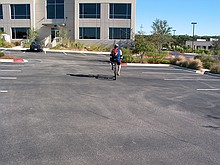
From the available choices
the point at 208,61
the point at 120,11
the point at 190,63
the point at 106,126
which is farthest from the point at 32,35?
the point at 106,126

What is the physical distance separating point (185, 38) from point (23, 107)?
9644cm

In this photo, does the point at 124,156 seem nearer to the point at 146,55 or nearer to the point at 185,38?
the point at 146,55

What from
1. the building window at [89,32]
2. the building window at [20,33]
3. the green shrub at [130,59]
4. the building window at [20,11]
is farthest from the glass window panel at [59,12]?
the green shrub at [130,59]

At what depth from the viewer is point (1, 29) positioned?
43.5m

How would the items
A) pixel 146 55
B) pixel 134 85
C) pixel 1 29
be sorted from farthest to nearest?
pixel 1 29 < pixel 146 55 < pixel 134 85

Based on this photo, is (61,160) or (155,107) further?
(155,107)

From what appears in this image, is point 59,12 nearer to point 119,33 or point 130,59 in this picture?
point 119,33

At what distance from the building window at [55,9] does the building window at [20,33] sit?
504cm

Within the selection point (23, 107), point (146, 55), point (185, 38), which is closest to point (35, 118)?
point (23, 107)

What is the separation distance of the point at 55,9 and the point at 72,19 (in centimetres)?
388

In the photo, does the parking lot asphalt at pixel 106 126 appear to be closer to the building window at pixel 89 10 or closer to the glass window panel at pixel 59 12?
the building window at pixel 89 10

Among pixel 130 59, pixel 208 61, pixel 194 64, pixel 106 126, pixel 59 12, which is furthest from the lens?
pixel 59 12

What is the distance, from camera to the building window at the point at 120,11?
131 ft

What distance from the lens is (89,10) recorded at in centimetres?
4078
